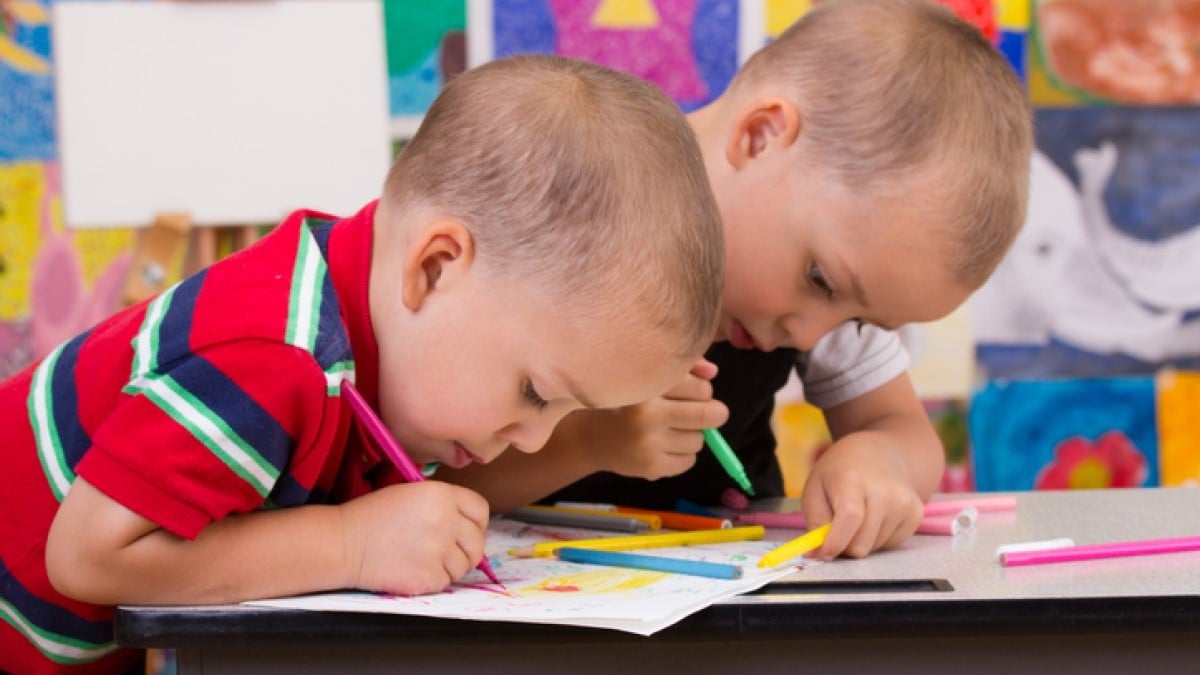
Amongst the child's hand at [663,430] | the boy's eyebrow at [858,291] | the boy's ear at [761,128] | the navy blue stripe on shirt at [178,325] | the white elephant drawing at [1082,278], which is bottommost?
the white elephant drawing at [1082,278]

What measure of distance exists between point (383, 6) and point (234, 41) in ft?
0.81

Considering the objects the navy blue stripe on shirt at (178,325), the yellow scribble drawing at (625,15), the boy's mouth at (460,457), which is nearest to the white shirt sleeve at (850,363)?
the boy's mouth at (460,457)

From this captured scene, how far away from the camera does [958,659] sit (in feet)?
2.37

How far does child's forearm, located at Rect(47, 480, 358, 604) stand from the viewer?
0.71 m

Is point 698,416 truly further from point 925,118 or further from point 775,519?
point 925,118

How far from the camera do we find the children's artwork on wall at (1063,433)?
2266 millimetres

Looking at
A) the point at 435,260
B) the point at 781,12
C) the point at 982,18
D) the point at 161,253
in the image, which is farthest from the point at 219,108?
the point at 435,260

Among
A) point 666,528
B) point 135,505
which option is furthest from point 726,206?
point 135,505

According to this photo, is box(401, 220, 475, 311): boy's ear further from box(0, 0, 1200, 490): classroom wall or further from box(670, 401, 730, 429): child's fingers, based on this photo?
box(0, 0, 1200, 490): classroom wall

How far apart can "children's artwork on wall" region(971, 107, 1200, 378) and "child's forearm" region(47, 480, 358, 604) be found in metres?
1.72

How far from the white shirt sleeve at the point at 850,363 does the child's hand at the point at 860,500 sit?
8.3 inches

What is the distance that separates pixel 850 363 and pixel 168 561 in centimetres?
74

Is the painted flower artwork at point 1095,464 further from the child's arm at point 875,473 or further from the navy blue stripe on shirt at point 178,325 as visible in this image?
the navy blue stripe on shirt at point 178,325

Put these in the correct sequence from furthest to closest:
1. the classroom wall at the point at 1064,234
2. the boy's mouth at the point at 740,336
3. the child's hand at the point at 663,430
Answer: the classroom wall at the point at 1064,234 < the boy's mouth at the point at 740,336 < the child's hand at the point at 663,430
